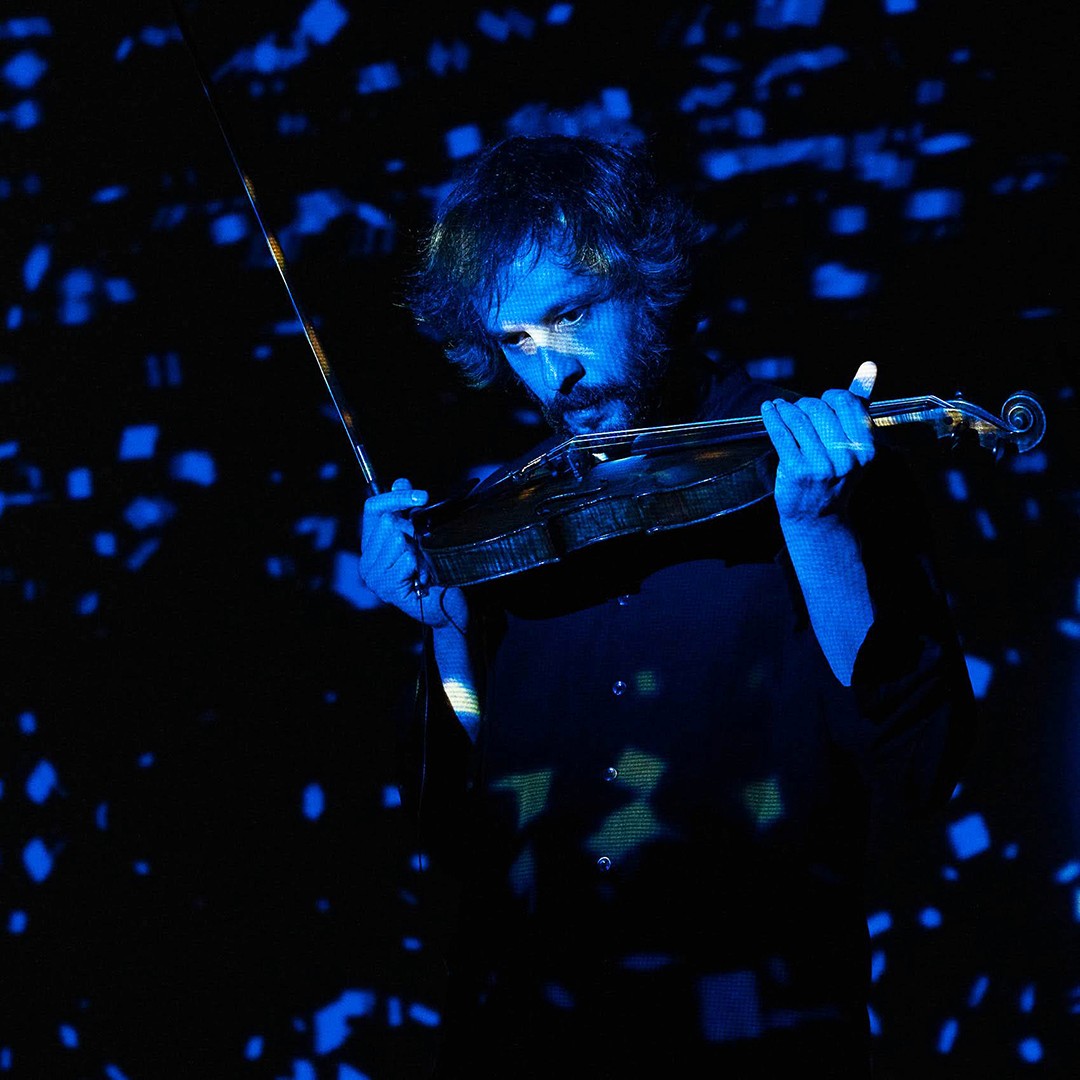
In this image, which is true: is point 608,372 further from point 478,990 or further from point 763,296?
point 478,990

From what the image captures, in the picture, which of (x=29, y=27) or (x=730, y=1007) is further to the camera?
(x=29, y=27)

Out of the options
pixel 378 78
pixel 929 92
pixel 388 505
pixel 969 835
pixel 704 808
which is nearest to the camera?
pixel 704 808

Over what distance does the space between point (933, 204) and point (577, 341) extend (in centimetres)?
65

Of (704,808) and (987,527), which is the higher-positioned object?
(987,527)

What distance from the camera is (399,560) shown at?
1.30 meters

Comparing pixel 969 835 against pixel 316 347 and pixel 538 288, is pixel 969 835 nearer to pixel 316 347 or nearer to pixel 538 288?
pixel 538 288

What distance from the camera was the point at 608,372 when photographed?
1.34 metres

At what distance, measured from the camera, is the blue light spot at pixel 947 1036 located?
69.2 inches

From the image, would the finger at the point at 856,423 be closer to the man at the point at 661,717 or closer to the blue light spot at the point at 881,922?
the man at the point at 661,717

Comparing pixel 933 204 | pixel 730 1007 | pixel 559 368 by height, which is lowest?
pixel 730 1007

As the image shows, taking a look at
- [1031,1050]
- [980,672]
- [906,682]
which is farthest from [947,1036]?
[906,682]

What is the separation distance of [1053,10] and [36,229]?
1664mm

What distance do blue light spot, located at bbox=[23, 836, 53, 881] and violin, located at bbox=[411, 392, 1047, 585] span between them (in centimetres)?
119

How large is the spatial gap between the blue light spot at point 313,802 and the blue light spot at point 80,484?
65 cm
